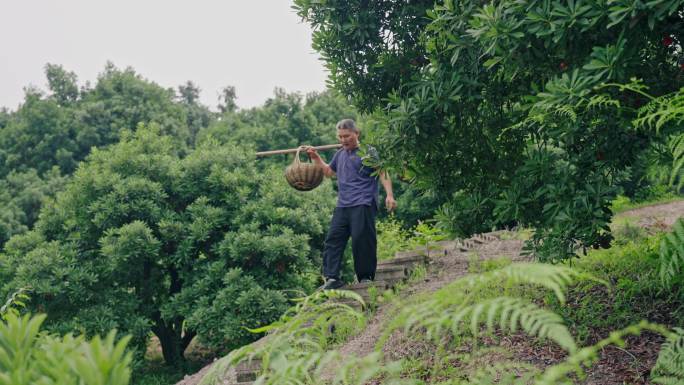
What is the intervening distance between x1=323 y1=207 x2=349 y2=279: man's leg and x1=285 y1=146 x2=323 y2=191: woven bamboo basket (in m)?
0.69

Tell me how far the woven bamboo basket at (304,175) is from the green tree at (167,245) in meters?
2.90

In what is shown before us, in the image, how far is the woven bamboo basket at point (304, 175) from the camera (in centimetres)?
841

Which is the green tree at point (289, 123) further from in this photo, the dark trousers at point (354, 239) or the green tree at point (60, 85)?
the dark trousers at point (354, 239)

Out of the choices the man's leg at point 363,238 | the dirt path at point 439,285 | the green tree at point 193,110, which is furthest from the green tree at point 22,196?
the man's leg at point 363,238

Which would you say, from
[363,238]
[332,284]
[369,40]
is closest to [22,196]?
[332,284]

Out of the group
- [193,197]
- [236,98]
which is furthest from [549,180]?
[236,98]

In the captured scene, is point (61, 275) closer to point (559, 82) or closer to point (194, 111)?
point (559, 82)

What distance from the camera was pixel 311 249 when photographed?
12.5m

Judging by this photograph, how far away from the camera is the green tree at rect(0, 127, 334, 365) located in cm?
1125

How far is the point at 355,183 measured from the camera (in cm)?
784

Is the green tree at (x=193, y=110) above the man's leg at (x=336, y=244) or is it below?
above

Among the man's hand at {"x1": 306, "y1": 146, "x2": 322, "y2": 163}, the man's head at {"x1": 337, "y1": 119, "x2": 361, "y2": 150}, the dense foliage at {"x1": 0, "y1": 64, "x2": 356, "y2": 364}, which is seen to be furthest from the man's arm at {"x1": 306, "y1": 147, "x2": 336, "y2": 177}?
the dense foliage at {"x1": 0, "y1": 64, "x2": 356, "y2": 364}

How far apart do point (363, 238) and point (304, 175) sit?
1.24 m

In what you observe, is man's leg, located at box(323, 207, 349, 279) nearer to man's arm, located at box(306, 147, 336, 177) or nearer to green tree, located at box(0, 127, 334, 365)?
man's arm, located at box(306, 147, 336, 177)
